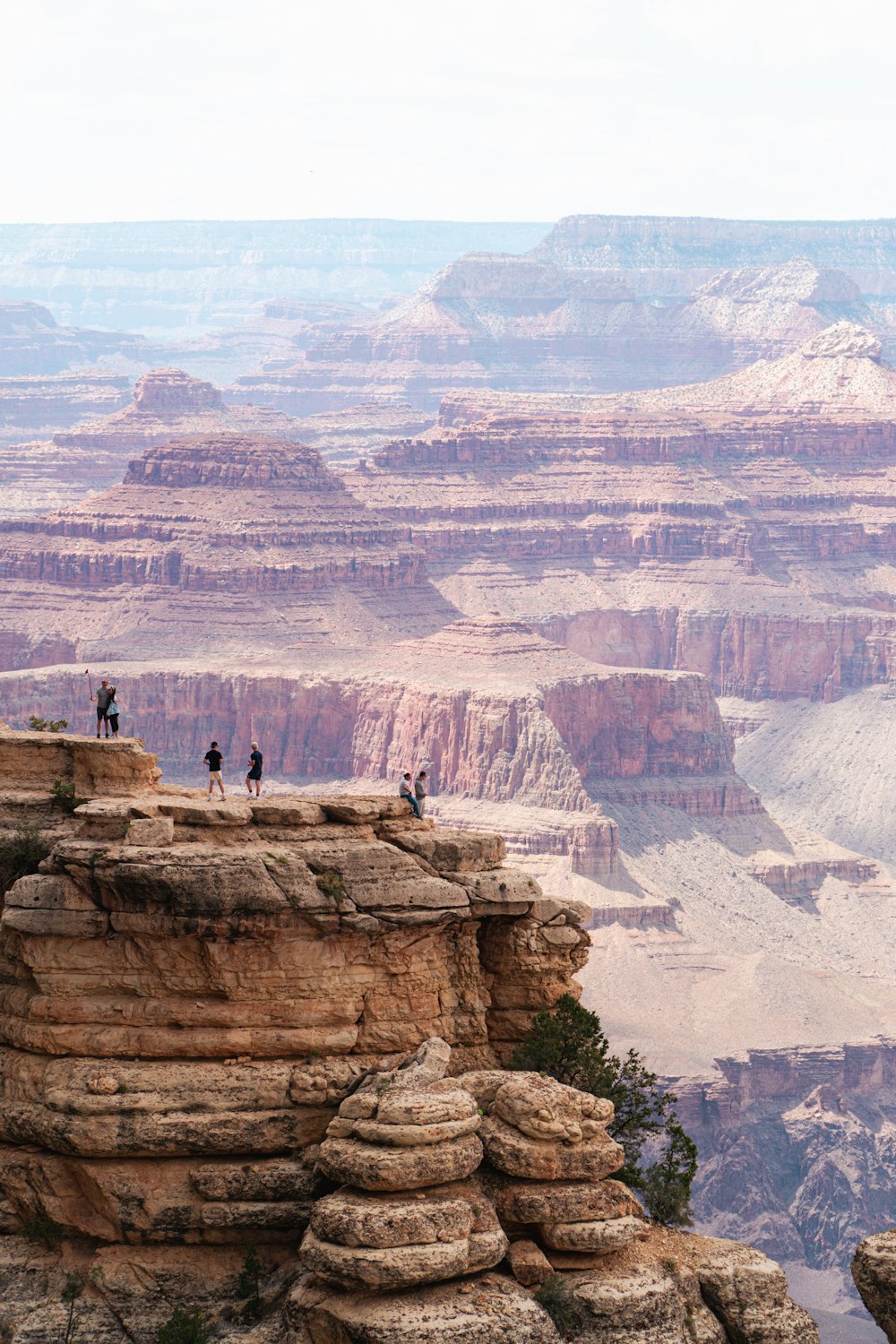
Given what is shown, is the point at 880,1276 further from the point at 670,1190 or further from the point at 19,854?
the point at 19,854

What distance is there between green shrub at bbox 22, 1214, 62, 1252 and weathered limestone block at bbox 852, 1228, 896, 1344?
38.4 feet

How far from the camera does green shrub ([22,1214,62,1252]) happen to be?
1667 inches

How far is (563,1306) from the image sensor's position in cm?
3981

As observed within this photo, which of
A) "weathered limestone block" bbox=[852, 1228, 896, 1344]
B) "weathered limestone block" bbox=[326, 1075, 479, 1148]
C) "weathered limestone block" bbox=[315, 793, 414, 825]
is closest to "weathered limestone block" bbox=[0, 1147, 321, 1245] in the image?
"weathered limestone block" bbox=[326, 1075, 479, 1148]

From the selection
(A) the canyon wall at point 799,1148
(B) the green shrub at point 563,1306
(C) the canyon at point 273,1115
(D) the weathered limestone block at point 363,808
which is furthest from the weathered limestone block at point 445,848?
(A) the canyon wall at point 799,1148

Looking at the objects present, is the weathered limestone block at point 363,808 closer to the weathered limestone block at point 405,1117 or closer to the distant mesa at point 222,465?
the weathered limestone block at point 405,1117

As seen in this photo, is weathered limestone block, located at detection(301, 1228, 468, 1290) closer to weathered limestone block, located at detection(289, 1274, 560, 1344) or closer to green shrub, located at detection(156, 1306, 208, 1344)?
weathered limestone block, located at detection(289, 1274, 560, 1344)

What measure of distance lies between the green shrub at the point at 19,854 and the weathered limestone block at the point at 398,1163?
7162mm

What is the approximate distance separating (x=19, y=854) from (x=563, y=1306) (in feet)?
36.6

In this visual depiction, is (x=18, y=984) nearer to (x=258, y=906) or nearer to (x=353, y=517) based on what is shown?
(x=258, y=906)

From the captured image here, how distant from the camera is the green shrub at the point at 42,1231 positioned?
139 ft

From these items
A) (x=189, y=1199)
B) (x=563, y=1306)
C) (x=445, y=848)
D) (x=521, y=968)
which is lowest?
(x=563, y=1306)

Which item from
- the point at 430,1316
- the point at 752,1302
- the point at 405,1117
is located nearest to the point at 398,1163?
the point at 405,1117

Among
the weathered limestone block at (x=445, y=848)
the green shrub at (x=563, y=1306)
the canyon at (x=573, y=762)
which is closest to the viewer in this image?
the green shrub at (x=563, y=1306)
